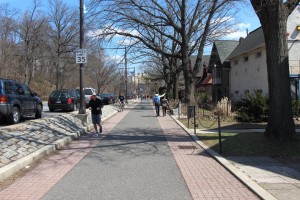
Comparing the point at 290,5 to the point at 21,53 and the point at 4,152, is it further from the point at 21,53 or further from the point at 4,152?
the point at 21,53

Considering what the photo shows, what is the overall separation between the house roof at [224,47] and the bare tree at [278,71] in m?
32.2

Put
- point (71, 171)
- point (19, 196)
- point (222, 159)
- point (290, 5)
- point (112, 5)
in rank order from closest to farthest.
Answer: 1. point (19, 196)
2. point (71, 171)
3. point (222, 159)
4. point (290, 5)
5. point (112, 5)

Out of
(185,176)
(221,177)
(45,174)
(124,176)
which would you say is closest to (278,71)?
(221,177)

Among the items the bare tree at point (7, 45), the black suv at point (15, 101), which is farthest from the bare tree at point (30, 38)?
the black suv at point (15, 101)

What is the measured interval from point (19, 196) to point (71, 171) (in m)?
2.15

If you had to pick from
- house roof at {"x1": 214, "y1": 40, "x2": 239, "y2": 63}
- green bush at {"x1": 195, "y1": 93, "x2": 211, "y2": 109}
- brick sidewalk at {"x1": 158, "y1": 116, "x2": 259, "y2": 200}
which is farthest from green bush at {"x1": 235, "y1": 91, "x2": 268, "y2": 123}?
house roof at {"x1": 214, "y1": 40, "x2": 239, "y2": 63}

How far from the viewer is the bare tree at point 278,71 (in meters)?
12.0

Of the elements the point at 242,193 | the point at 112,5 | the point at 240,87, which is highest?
the point at 112,5

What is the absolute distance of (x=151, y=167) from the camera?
29.8 ft

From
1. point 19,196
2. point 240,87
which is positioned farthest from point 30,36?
point 19,196

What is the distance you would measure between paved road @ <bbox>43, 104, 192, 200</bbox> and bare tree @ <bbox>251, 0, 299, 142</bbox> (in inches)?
137

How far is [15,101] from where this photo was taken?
1580cm

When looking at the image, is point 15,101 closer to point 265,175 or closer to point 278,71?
point 278,71

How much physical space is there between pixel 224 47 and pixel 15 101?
34384 mm
